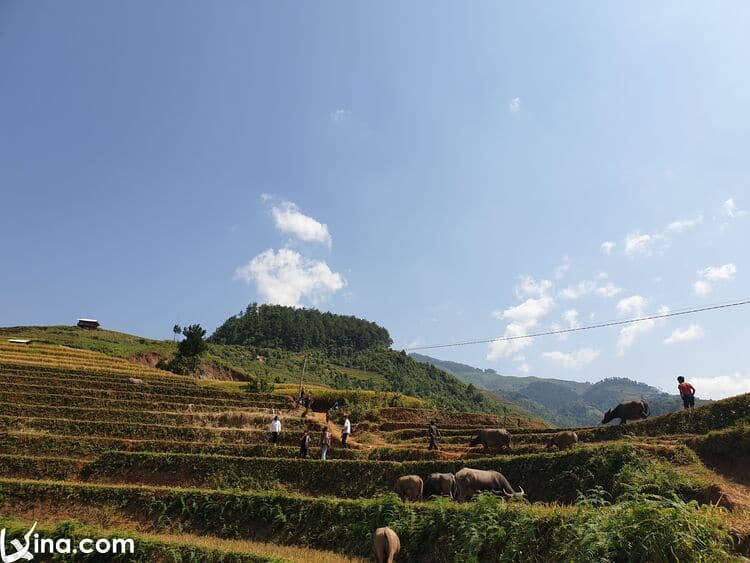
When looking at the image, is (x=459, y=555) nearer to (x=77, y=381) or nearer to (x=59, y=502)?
(x=59, y=502)

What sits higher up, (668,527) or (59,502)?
(668,527)

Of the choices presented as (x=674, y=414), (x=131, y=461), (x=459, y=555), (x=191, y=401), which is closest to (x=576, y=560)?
(x=459, y=555)

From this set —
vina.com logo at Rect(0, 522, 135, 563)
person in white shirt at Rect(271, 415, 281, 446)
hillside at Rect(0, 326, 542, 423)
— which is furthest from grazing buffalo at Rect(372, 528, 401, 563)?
hillside at Rect(0, 326, 542, 423)

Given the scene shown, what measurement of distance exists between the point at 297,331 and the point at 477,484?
151 m

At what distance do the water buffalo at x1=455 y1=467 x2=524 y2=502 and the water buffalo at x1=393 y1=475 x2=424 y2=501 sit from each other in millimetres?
1623

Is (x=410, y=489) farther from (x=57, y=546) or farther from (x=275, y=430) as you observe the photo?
(x=275, y=430)

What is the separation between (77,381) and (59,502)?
23.0 metres

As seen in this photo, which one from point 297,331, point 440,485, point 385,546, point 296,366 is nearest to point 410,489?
point 440,485

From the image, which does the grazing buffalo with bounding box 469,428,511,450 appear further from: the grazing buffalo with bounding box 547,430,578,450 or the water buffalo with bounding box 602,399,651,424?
the water buffalo with bounding box 602,399,651,424

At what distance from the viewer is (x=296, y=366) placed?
4321 inches

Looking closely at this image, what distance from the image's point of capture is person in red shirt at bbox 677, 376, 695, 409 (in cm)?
2255

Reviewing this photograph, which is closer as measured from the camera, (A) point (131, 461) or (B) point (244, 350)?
(A) point (131, 461)

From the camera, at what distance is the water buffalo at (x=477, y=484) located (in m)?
16.1

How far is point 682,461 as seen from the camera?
1677 cm
